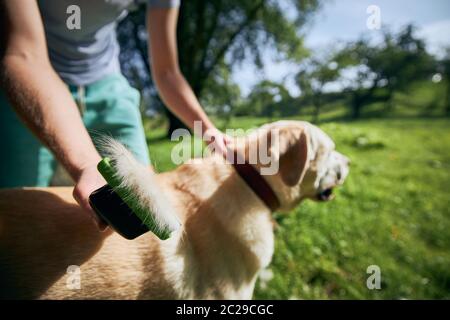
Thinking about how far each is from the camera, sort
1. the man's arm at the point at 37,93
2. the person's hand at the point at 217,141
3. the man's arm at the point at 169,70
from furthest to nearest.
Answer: the man's arm at the point at 169,70 < the person's hand at the point at 217,141 < the man's arm at the point at 37,93

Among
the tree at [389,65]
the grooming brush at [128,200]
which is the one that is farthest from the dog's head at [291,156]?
the tree at [389,65]

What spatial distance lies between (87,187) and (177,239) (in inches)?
34.6

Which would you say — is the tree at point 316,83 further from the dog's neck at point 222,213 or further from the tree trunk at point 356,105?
the tree trunk at point 356,105

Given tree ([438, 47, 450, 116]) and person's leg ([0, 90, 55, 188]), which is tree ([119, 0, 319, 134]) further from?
tree ([438, 47, 450, 116])

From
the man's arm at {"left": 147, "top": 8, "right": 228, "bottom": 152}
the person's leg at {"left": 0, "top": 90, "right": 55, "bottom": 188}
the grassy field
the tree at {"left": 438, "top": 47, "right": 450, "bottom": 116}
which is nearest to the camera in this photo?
the person's leg at {"left": 0, "top": 90, "right": 55, "bottom": 188}

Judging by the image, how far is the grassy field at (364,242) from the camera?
140 inches

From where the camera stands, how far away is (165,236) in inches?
51.2

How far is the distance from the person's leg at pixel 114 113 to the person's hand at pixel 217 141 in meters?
0.51

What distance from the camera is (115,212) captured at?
4.05ft

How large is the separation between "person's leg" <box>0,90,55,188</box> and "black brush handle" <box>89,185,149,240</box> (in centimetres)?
109

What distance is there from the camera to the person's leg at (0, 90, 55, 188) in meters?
1.97
